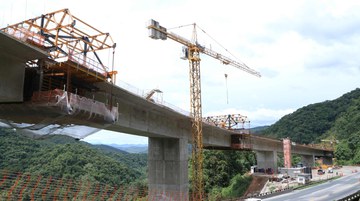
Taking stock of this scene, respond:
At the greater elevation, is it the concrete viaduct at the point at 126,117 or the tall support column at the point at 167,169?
the concrete viaduct at the point at 126,117

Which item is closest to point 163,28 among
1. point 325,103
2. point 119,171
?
point 119,171

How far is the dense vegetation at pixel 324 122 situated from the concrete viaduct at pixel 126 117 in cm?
9463

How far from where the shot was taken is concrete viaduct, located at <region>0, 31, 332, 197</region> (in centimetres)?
1399

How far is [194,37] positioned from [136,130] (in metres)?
26.8

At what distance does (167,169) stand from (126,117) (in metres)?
9.59

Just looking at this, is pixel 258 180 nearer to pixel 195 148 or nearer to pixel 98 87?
pixel 195 148

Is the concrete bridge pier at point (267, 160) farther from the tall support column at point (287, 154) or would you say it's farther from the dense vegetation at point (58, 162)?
the dense vegetation at point (58, 162)

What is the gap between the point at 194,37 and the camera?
1954 inches

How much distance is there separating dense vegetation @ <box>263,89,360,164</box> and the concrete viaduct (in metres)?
94.6

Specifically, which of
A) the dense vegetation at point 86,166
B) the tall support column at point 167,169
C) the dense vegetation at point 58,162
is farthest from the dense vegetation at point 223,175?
the tall support column at point 167,169

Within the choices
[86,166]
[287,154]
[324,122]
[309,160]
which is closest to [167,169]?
[287,154]

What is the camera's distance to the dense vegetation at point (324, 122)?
131 metres

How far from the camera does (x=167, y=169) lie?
31797 mm

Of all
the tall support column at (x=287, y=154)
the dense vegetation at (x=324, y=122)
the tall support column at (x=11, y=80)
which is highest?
the dense vegetation at (x=324, y=122)
